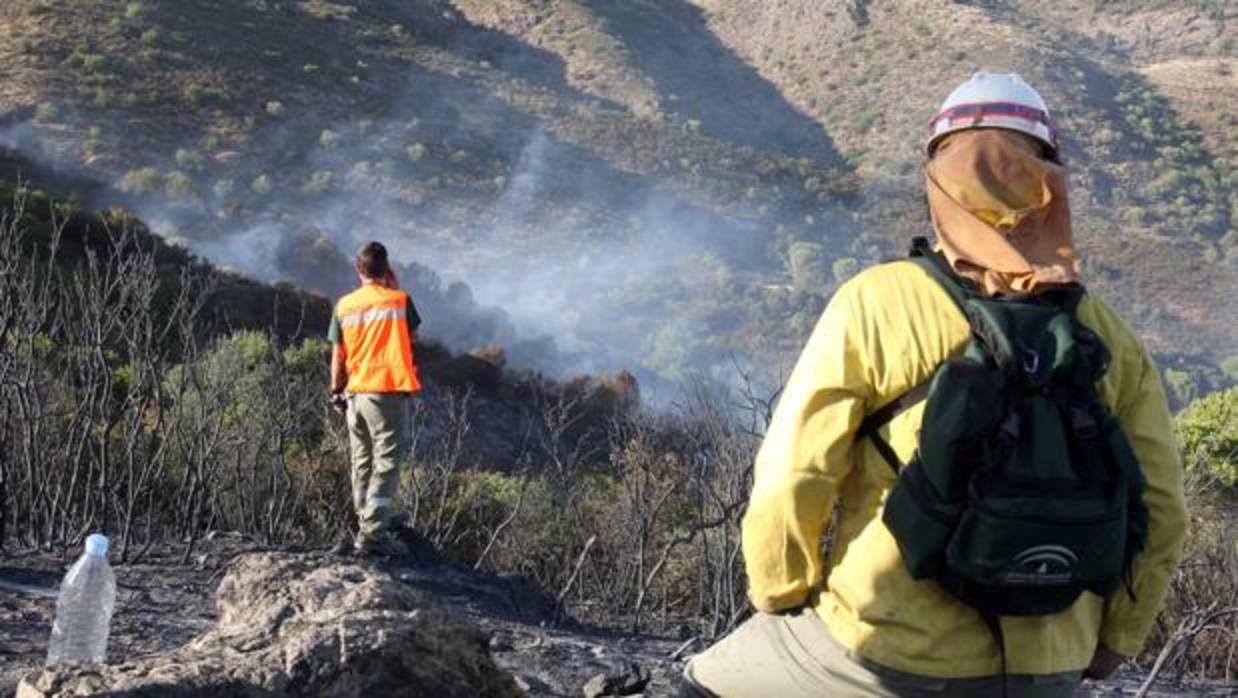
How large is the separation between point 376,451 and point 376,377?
1.46 feet

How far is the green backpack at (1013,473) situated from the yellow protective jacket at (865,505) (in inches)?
1.4

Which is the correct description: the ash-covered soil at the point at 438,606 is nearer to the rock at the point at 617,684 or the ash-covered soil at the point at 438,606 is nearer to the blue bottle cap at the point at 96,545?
the rock at the point at 617,684

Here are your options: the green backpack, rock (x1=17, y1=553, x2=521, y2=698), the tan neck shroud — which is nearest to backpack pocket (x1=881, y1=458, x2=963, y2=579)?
the green backpack

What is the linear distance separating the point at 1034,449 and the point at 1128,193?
55644mm

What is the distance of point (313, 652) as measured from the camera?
287 cm

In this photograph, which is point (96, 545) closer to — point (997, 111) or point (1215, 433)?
point (997, 111)

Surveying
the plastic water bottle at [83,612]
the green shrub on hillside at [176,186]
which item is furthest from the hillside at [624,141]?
the plastic water bottle at [83,612]

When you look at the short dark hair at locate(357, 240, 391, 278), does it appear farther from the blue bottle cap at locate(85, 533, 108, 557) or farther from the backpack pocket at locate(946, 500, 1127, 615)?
the backpack pocket at locate(946, 500, 1127, 615)

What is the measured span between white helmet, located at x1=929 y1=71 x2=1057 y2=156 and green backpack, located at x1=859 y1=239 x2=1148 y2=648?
34cm

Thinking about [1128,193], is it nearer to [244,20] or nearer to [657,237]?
[657,237]

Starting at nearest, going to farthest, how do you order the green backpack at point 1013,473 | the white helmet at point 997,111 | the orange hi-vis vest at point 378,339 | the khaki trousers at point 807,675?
the green backpack at point 1013,473, the khaki trousers at point 807,675, the white helmet at point 997,111, the orange hi-vis vest at point 378,339

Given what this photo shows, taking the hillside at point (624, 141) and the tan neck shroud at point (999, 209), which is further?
the hillside at point (624, 141)

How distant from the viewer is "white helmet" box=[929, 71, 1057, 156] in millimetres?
2236

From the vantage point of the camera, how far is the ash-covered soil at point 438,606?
16.3 feet
